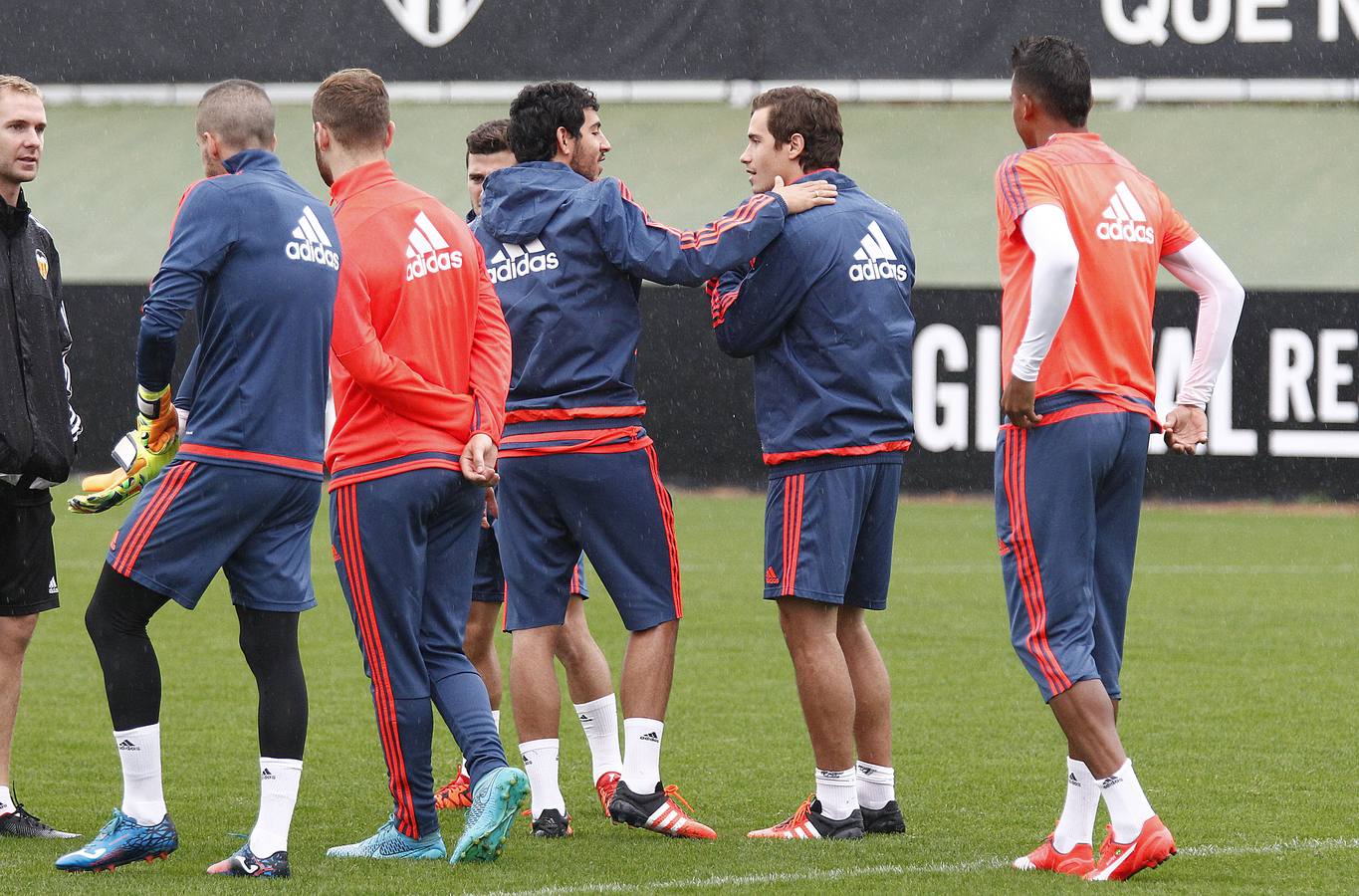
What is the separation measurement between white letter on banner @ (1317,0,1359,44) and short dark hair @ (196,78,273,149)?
61.1ft

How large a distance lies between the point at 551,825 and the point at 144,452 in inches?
66.0

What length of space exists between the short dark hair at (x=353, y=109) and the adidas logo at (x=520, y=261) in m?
0.74

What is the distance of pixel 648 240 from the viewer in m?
5.52

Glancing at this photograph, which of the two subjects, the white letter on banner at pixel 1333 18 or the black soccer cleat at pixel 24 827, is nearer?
the black soccer cleat at pixel 24 827

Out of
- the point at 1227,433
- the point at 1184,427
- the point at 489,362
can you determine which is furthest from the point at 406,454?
the point at 1227,433

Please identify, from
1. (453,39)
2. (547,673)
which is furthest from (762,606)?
(453,39)

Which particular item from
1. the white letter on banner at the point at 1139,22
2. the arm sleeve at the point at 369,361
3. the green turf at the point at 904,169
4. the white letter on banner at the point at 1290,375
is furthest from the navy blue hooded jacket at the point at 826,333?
the white letter on banner at the point at 1139,22

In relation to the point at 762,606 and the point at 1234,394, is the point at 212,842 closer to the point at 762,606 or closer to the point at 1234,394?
the point at 762,606

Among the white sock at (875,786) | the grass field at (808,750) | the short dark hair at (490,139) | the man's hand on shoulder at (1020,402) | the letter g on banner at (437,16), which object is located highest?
the letter g on banner at (437,16)

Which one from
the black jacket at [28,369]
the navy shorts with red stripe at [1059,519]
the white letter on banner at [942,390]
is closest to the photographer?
the navy shorts with red stripe at [1059,519]

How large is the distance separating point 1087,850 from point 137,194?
20927 millimetres

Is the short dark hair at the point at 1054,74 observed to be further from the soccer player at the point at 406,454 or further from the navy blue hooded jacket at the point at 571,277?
the soccer player at the point at 406,454

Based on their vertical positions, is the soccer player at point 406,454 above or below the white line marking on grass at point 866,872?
above

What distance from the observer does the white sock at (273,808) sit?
4.81m
